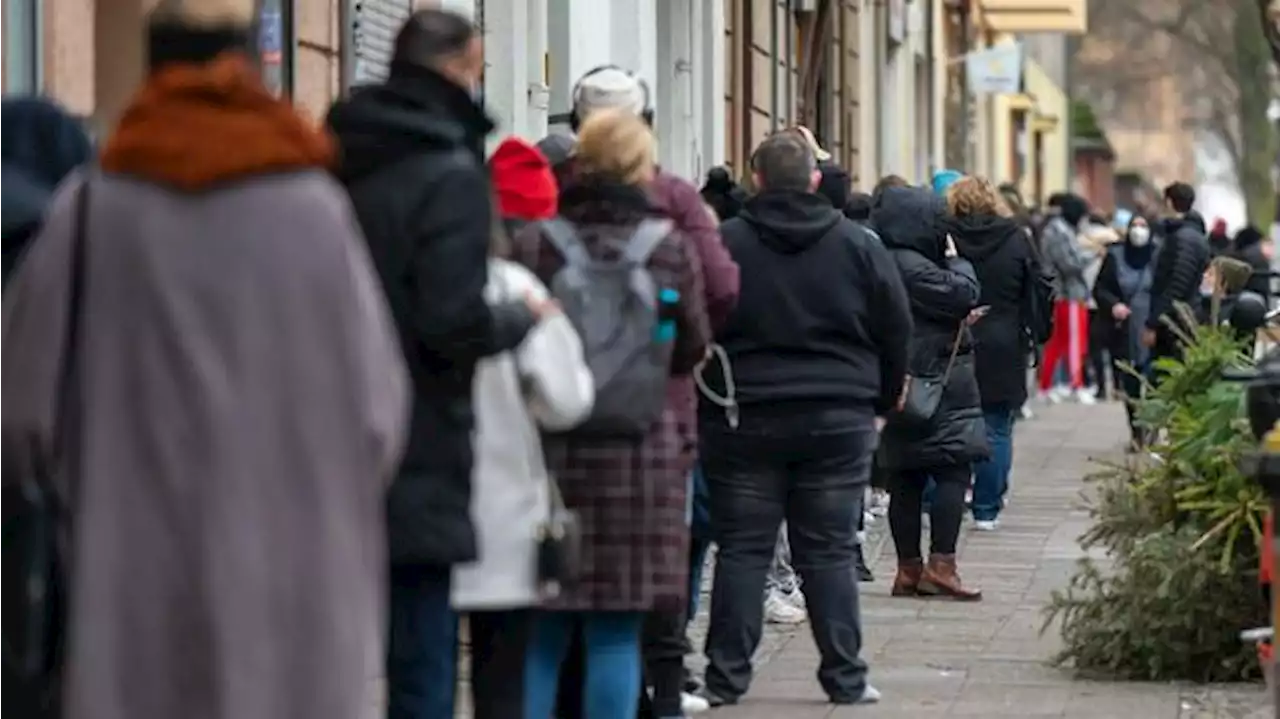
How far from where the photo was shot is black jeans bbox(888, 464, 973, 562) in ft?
44.0

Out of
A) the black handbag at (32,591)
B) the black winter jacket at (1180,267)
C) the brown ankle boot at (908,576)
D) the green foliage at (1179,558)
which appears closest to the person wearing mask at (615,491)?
the black handbag at (32,591)

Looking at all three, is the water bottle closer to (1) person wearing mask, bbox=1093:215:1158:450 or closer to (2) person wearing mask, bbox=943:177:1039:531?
(2) person wearing mask, bbox=943:177:1039:531

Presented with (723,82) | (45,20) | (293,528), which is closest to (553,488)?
(293,528)

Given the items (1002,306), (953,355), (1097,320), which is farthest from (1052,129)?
(953,355)

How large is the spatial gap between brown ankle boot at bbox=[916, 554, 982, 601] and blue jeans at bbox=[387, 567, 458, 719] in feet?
21.2

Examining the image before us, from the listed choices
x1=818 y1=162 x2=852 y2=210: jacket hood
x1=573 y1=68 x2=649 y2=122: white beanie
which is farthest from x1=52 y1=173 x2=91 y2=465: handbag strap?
x1=818 y1=162 x2=852 y2=210: jacket hood

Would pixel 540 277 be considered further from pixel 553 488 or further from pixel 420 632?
pixel 420 632

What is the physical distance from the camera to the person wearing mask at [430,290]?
6.92 metres

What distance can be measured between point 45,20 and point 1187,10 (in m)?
56.7

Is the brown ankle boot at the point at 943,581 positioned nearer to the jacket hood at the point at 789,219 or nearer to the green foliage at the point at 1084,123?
the jacket hood at the point at 789,219

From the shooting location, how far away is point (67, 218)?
221 inches

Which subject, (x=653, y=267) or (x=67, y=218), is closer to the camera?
(x=67, y=218)

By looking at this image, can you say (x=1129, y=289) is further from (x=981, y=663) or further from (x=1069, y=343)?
(x=981, y=663)

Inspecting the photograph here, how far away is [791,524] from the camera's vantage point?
10.1 metres
